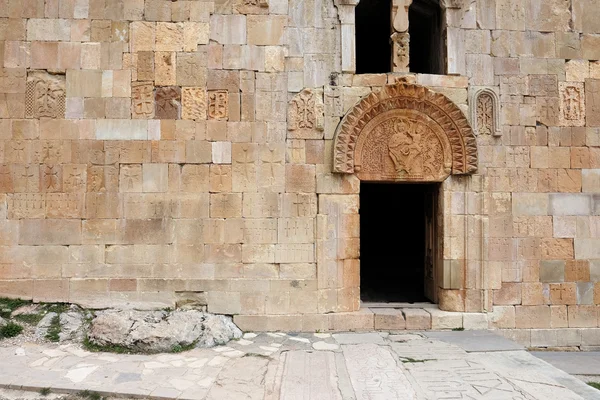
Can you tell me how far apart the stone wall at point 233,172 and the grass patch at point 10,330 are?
2.04 feet

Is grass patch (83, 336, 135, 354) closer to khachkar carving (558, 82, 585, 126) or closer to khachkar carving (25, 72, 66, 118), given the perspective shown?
khachkar carving (25, 72, 66, 118)

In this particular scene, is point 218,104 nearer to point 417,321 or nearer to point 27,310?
point 27,310

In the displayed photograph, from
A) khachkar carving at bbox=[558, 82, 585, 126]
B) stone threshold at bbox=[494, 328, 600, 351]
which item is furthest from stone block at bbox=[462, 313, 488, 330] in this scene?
khachkar carving at bbox=[558, 82, 585, 126]

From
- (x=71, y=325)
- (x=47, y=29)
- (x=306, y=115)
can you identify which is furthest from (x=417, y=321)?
(x=47, y=29)

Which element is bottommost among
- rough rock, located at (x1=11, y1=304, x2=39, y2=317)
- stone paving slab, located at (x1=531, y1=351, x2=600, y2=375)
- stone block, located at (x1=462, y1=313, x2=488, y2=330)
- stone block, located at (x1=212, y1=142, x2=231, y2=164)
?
stone paving slab, located at (x1=531, y1=351, x2=600, y2=375)

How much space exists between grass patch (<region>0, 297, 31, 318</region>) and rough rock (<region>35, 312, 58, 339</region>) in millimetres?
538

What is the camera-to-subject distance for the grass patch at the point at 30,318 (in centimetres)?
657

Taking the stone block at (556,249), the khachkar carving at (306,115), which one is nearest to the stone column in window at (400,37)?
the khachkar carving at (306,115)

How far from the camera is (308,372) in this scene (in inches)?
207

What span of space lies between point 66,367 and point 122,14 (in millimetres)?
5404

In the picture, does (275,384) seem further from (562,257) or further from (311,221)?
(562,257)

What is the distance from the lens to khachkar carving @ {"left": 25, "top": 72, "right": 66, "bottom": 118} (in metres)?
7.04

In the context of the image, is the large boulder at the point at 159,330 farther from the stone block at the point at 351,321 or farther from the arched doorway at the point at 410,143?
the arched doorway at the point at 410,143

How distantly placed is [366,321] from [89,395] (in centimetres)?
406
